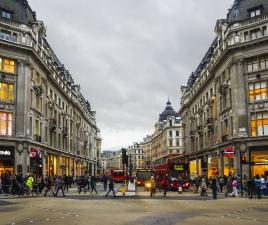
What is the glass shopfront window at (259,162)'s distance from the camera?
145ft

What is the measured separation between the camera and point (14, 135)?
147 ft

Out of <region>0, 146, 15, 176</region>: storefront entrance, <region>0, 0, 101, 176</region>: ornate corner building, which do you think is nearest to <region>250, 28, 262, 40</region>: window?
<region>0, 0, 101, 176</region>: ornate corner building

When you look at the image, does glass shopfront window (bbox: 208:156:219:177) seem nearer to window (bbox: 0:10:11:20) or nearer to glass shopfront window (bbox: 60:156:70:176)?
glass shopfront window (bbox: 60:156:70:176)

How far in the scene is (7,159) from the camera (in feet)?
145

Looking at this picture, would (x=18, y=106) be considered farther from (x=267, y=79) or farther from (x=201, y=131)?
(x=201, y=131)

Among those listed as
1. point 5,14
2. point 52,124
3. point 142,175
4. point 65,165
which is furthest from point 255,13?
point 65,165

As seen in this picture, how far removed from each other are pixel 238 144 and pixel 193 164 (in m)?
34.8

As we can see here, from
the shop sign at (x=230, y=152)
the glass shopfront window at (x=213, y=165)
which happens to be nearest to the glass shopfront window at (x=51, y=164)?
the glass shopfront window at (x=213, y=165)

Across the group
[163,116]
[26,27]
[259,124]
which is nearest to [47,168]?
[26,27]

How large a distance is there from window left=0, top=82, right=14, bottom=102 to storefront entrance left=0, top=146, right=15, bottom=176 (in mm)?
5453

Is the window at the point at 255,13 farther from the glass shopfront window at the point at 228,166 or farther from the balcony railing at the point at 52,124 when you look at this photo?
the balcony railing at the point at 52,124

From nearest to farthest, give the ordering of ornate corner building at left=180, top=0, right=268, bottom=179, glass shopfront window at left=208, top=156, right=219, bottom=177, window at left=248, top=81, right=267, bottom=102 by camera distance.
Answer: ornate corner building at left=180, top=0, right=268, bottom=179 → window at left=248, top=81, right=267, bottom=102 → glass shopfront window at left=208, top=156, right=219, bottom=177

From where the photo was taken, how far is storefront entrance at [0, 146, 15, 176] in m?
43.6

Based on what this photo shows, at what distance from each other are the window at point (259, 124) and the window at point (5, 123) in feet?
89.0
